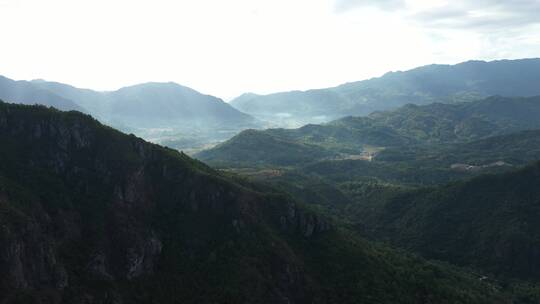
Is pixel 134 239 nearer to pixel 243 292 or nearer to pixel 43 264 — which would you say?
pixel 43 264

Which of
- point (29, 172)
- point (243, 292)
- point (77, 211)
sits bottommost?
point (243, 292)

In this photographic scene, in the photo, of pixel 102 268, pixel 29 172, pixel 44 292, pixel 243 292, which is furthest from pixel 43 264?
pixel 243 292

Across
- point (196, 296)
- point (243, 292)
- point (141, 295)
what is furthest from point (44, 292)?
point (243, 292)

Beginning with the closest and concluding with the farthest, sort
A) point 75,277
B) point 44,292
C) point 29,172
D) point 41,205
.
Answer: point 44,292 < point 75,277 < point 41,205 < point 29,172

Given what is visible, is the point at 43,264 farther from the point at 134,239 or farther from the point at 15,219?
the point at 134,239

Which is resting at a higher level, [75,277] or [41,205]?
[41,205]

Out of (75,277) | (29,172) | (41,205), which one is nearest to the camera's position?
(75,277)

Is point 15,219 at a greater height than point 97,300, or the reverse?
point 15,219

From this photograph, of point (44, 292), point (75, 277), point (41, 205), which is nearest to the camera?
point (44, 292)

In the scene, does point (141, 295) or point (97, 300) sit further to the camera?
point (141, 295)
